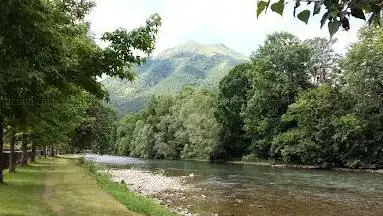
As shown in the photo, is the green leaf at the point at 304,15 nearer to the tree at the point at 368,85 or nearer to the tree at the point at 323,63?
the tree at the point at 368,85

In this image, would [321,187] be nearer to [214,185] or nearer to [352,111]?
[214,185]

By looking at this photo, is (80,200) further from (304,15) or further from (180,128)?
(180,128)

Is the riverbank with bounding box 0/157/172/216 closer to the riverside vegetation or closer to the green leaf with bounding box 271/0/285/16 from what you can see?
the riverside vegetation

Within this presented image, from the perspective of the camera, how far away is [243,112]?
8788cm

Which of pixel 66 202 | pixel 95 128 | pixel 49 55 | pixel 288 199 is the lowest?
pixel 288 199

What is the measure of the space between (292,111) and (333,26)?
7069 cm

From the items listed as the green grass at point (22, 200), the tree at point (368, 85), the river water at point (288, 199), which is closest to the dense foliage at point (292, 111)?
the tree at point (368, 85)

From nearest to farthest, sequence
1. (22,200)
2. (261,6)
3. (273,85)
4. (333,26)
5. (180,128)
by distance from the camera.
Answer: (333,26) → (261,6) → (22,200) → (273,85) → (180,128)

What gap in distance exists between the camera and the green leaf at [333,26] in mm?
3428

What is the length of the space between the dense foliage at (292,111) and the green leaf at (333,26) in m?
56.0

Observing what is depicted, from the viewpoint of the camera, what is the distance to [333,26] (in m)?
3.46

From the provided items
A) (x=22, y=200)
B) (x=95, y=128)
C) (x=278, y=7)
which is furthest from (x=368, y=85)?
(x=278, y=7)

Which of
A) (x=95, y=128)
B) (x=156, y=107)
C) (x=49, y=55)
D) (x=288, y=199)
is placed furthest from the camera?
(x=156, y=107)

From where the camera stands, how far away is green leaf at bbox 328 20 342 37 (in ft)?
11.2
